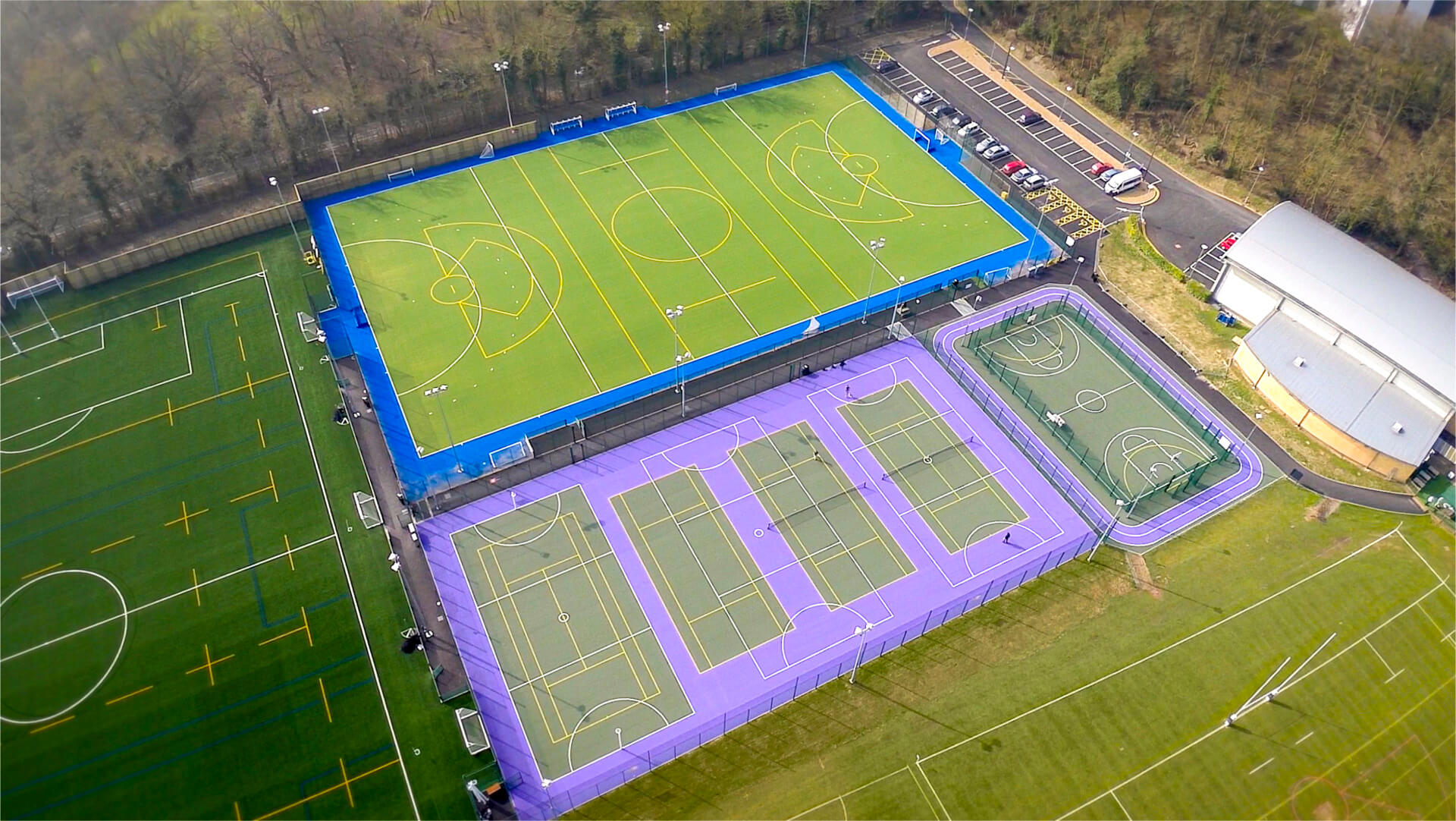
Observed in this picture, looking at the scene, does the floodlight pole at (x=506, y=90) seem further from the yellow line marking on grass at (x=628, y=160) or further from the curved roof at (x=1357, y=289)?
the curved roof at (x=1357, y=289)

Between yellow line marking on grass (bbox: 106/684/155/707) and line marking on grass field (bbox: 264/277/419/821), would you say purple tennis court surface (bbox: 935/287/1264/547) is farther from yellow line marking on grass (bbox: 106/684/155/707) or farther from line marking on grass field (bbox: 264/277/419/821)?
yellow line marking on grass (bbox: 106/684/155/707)

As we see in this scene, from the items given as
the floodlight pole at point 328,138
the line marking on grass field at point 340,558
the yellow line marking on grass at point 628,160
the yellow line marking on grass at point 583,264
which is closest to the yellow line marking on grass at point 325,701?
the line marking on grass field at point 340,558

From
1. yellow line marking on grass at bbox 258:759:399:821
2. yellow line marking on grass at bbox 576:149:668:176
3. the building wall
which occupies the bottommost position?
yellow line marking on grass at bbox 258:759:399:821

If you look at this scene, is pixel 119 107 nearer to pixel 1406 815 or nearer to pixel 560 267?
pixel 560 267

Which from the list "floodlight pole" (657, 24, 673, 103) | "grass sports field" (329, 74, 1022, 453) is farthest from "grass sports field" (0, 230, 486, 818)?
"floodlight pole" (657, 24, 673, 103)

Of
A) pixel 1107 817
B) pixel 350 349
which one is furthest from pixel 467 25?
pixel 1107 817

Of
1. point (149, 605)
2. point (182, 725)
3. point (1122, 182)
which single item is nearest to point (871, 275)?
point (1122, 182)
